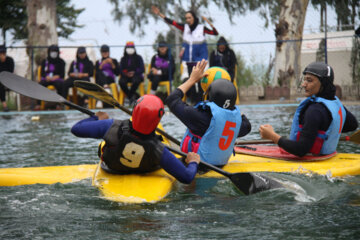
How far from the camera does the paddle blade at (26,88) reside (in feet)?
18.7

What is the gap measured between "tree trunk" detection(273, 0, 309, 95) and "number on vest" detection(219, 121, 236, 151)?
10.9m

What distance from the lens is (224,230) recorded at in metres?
3.46

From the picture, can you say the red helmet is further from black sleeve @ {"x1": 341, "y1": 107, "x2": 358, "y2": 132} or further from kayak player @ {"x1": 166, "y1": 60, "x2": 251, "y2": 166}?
black sleeve @ {"x1": 341, "y1": 107, "x2": 358, "y2": 132}

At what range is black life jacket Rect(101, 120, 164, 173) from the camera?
412 cm

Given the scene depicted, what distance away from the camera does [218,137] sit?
465cm

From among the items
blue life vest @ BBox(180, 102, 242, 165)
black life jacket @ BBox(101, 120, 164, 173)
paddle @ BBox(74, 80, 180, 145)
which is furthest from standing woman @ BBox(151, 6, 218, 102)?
black life jacket @ BBox(101, 120, 164, 173)

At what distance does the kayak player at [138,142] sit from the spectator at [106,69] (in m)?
8.48

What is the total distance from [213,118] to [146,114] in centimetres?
81

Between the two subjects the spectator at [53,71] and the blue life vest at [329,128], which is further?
the spectator at [53,71]

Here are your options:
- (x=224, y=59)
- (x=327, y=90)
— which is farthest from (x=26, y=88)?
(x=224, y=59)

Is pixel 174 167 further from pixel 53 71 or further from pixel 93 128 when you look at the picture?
pixel 53 71

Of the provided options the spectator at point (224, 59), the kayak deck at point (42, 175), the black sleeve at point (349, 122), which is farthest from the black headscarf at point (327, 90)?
the spectator at point (224, 59)

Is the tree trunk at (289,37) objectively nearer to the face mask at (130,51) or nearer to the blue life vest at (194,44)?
the blue life vest at (194,44)

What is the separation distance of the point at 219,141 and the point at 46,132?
209 inches
